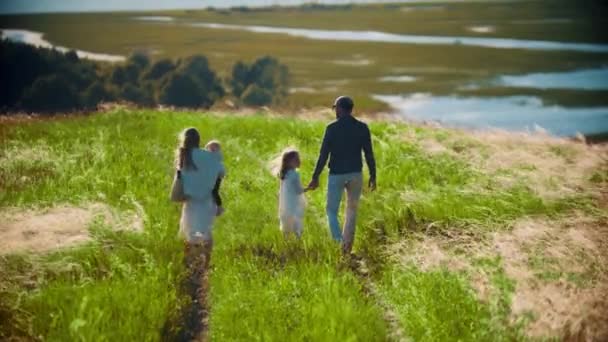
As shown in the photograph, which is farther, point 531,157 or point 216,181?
point 531,157

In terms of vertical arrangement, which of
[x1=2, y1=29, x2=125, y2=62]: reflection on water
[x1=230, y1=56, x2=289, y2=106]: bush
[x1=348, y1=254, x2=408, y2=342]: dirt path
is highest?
[x1=2, y1=29, x2=125, y2=62]: reflection on water

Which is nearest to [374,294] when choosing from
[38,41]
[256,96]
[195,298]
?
[195,298]

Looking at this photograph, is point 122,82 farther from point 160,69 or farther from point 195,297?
point 195,297

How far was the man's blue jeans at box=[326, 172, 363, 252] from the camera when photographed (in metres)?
6.20

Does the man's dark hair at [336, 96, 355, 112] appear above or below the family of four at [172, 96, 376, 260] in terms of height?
above

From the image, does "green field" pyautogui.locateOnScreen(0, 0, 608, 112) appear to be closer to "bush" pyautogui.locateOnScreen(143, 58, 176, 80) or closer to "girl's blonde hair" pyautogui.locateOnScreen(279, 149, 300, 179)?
"bush" pyautogui.locateOnScreen(143, 58, 176, 80)

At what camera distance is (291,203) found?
6.42 meters

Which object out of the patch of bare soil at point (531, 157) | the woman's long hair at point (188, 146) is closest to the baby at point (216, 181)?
the woman's long hair at point (188, 146)

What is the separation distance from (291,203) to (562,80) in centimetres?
707

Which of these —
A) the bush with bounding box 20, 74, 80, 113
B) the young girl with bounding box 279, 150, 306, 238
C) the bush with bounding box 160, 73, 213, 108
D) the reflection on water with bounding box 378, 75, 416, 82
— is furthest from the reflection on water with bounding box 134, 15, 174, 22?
the young girl with bounding box 279, 150, 306, 238

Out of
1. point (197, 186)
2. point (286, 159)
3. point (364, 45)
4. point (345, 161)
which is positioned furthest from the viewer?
point (364, 45)

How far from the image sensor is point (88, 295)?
510 cm

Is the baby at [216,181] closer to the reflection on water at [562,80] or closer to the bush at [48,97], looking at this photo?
the bush at [48,97]

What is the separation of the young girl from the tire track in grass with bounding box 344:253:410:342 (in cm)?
70
